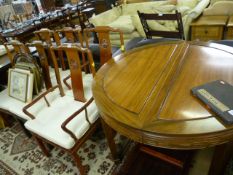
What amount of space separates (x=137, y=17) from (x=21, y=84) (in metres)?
2.08

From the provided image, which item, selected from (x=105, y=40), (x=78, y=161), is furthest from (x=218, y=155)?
(x=105, y=40)

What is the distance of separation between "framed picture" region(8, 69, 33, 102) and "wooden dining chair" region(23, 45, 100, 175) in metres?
0.19

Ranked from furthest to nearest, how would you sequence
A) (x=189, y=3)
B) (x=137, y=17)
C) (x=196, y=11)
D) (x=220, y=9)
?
(x=189, y=3) < (x=137, y=17) < (x=220, y=9) < (x=196, y=11)

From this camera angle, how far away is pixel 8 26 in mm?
5375

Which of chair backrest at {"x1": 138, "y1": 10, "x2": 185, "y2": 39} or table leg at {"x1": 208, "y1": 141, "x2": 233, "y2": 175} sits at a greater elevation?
chair backrest at {"x1": 138, "y1": 10, "x2": 185, "y2": 39}

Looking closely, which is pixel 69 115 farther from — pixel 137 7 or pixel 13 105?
pixel 137 7

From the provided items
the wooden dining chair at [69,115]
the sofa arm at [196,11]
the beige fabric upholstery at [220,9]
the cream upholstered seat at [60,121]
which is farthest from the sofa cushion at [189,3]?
the cream upholstered seat at [60,121]

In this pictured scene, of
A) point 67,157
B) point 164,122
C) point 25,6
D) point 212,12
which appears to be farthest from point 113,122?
point 25,6

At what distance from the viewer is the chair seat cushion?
4.36 ft

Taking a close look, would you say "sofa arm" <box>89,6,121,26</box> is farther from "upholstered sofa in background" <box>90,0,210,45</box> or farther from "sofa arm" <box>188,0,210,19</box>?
"sofa arm" <box>188,0,210,19</box>

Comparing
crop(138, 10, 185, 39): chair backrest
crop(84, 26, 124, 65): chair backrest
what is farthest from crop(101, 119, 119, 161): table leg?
crop(138, 10, 185, 39): chair backrest

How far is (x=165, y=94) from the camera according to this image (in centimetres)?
98

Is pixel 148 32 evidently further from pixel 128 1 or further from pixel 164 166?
pixel 128 1

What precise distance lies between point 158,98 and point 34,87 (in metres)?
1.34
